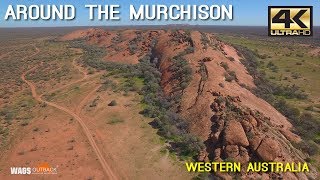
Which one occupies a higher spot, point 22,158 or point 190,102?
point 190,102

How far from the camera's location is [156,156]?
71.6ft

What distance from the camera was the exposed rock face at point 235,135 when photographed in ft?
66.4

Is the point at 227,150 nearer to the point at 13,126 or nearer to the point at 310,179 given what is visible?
the point at 310,179

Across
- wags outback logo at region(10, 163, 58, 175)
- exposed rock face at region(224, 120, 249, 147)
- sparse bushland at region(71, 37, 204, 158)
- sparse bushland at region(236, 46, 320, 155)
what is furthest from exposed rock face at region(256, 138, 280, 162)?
wags outback logo at region(10, 163, 58, 175)

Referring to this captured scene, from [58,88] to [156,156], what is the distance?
69.5 ft

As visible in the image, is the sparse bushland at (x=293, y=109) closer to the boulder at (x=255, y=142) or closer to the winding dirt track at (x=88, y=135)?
the boulder at (x=255, y=142)

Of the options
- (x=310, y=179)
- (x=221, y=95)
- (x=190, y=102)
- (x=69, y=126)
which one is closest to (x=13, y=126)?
(x=69, y=126)

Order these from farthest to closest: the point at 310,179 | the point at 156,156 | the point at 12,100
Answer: the point at 12,100
the point at 156,156
the point at 310,179

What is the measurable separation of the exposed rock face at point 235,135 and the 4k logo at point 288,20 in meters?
6.18

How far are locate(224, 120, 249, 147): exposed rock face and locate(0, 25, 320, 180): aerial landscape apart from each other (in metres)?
0.06

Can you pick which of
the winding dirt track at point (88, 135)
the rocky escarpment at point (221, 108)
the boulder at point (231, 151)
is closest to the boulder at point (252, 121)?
the rocky escarpment at point (221, 108)

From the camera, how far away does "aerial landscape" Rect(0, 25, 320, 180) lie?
20.5 m

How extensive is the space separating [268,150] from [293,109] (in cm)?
1125

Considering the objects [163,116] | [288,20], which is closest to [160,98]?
[163,116]
